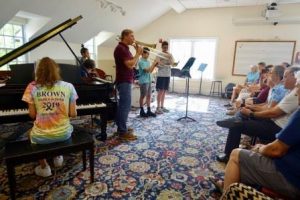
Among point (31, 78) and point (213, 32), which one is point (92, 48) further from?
point (31, 78)

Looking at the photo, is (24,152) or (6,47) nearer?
(24,152)

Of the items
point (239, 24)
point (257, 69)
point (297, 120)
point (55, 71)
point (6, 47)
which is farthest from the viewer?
point (239, 24)

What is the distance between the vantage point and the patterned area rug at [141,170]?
1.88m

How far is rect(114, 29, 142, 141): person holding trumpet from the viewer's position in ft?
9.28

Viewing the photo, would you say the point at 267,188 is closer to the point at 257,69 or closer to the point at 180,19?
the point at 257,69

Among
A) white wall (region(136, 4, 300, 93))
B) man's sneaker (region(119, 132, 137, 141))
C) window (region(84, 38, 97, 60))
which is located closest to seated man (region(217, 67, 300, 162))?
man's sneaker (region(119, 132, 137, 141))

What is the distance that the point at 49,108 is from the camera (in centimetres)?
176

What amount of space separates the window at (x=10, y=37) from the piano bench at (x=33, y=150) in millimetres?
3759

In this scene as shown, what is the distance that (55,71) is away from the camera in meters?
1.75

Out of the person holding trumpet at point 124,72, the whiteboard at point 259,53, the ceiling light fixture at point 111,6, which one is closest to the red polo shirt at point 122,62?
the person holding trumpet at point 124,72

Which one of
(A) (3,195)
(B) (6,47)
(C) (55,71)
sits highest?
(B) (6,47)

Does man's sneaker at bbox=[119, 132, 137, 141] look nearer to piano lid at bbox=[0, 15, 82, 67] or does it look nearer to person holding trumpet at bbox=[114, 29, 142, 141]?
person holding trumpet at bbox=[114, 29, 142, 141]

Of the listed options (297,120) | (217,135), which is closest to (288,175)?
(297,120)

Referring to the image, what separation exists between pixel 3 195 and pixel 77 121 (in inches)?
80.3
